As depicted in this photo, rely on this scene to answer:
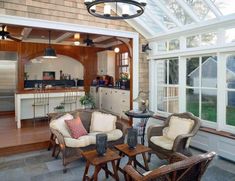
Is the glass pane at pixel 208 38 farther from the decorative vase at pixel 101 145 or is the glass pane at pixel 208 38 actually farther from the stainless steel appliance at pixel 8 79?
the stainless steel appliance at pixel 8 79

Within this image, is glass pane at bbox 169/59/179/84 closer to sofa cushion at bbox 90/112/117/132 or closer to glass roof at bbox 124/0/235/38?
glass roof at bbox 124/0/235/38

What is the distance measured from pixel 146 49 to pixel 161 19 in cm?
100

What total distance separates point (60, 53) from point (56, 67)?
0.90 meters

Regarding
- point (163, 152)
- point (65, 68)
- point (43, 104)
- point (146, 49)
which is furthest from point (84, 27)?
point (65, 68)

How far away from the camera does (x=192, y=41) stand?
191 inches

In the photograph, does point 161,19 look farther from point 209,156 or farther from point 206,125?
point 209,156

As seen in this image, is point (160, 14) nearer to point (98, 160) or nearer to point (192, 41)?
point (192, 41)

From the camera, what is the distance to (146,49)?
5.92 metres

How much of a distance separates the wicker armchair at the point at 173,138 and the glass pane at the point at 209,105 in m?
0.81

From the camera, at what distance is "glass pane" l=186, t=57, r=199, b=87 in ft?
15.9

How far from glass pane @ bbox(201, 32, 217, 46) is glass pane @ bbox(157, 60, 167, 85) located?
137 centimetres

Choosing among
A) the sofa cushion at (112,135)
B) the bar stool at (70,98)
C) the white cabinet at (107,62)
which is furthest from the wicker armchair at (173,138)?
the white cabinet at (107,62)

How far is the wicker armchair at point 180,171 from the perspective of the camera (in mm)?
2031

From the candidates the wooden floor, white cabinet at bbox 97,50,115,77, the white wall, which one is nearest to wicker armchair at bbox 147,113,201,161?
the wooden floor
